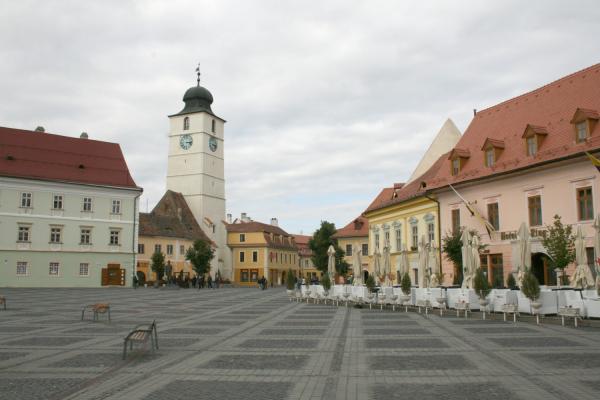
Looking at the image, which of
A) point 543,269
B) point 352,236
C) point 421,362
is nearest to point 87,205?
point 352,236

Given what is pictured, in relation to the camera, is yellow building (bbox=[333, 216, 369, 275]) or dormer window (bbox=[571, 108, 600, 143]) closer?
dormer window (bbox=[571, 108, 600, 143])

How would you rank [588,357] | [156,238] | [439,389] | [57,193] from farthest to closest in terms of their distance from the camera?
1. [156,238]
2. [57,193]
3. [588,357]
4. [439,389]

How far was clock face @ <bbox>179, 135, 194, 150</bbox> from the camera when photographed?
262 feet

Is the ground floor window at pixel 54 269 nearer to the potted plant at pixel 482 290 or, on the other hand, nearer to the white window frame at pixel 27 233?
the white window frame at pixel 27 233

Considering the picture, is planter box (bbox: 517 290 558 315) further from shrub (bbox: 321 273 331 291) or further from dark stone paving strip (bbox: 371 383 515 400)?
shrub (bbox: 321 273 331 291)

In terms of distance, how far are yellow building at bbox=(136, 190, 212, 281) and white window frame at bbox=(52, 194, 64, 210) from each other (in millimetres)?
14242

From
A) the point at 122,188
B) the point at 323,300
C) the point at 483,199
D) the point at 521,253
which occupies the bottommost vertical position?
the point at 323,300

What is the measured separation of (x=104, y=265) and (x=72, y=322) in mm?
33856

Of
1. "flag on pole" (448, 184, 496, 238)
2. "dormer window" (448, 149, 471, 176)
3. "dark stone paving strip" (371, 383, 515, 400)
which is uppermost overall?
"dormer window" (448, 149, 471, 176)

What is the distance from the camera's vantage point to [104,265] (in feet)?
164

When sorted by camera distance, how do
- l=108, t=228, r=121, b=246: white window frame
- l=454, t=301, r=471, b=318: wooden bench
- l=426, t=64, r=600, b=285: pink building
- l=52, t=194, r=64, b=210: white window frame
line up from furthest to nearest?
l=108, t=228, r=121, b=246: white window frame, l=52, t=194, r=64, b=210: white window frame, l=426, t=64, r=600, b=285: pink building, l=454, t=301, r=471, b=318: wooden bench

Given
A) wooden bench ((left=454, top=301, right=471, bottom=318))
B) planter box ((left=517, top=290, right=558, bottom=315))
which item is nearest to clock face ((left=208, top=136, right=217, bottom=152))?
wooden bench ((left=454, top=301, right=471, bottom=318))

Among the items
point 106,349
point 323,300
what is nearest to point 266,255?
point 323,300

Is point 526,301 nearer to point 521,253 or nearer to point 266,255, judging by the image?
point 521,253
